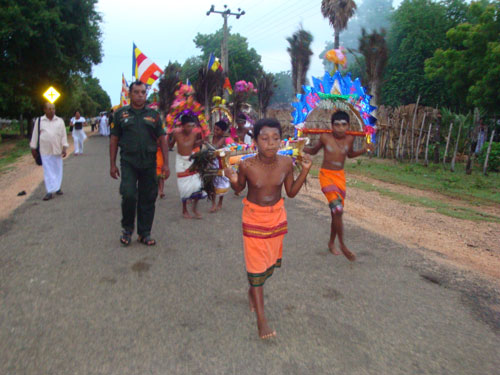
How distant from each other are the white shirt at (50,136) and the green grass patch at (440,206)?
266 inches

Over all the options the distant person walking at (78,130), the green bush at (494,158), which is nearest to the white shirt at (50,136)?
the distant person walking at (78,130)

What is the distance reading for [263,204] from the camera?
2965mm

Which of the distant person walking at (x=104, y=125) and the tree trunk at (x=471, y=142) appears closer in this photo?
the tree trunk at (x=471, y=142)

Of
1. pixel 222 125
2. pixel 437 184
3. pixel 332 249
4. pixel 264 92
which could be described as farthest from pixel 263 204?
pixel 264 92

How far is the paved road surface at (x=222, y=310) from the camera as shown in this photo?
257 centimetres

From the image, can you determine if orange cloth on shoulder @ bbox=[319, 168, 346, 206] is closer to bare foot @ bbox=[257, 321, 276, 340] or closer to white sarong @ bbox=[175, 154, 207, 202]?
bare foot @ bbox=[257, 321, 276, 340]

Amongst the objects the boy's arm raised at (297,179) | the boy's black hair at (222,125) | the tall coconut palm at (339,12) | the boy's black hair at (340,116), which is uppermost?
the tall coconut palm at (339,12)

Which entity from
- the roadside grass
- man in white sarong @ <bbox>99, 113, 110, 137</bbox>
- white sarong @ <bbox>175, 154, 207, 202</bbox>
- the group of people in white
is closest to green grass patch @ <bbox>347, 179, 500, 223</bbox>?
the roadside grass

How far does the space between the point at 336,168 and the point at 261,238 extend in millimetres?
2022

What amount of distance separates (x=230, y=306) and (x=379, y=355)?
48.7 inches

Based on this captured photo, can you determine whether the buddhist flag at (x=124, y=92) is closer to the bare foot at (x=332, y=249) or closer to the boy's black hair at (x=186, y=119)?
the boy's black hair at (x=186, y=119)

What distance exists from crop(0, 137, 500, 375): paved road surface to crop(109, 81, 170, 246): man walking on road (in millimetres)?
328

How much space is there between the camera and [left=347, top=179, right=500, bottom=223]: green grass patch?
6.85 metres

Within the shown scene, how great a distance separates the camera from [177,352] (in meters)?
2.65
